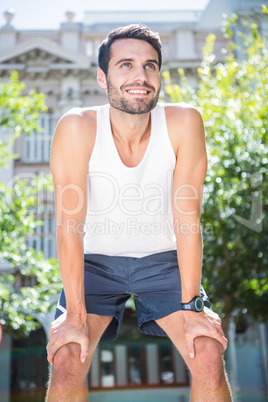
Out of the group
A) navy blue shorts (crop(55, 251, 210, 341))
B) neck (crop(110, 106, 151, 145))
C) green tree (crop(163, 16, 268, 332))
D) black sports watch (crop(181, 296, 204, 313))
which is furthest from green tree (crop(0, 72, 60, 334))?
black sports watch (crop(181, 296, 204, 313))

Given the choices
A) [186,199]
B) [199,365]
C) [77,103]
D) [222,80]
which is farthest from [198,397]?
[77,103]

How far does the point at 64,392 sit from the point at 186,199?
3.37 ft

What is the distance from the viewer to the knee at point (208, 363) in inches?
79.7

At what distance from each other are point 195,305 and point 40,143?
522 inches

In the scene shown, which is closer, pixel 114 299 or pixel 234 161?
pixel 114 299

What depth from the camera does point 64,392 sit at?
1.98m

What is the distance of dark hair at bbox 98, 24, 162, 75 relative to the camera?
239 centimetres

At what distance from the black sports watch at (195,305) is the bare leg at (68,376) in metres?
0.46

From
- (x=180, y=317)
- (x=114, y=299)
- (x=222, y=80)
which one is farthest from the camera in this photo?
(x=222, y=80)

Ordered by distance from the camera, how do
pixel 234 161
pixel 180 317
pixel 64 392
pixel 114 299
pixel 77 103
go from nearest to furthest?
pixel 64 392 < pixel 180 317 < pixel 114 299 < pixel 234 161 < pixel 77 103

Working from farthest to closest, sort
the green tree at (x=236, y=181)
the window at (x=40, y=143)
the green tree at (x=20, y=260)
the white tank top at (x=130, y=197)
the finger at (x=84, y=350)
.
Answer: the window at (x=40, y=143)
the green tree at (x=20, y=260)
the green tree at (x=236, y=181)
the white tank top at (x=130, y=197)
the finger at (x=84, y=350)

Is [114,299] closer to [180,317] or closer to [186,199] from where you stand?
[180,317]

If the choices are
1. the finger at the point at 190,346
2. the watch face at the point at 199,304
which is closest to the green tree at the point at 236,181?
the watch face at the point at 199,304

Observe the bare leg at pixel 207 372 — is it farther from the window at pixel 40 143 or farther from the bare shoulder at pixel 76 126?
the window at pixel 40 143
